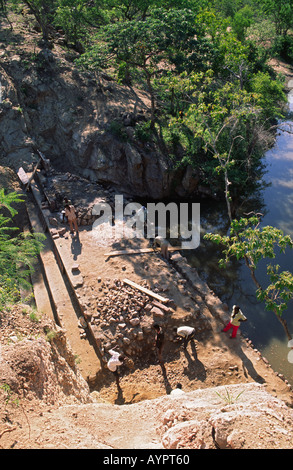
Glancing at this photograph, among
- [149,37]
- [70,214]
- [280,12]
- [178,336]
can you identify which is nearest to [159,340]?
[178,336]

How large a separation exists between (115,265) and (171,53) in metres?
11.1

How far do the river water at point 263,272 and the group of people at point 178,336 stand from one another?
167 cm

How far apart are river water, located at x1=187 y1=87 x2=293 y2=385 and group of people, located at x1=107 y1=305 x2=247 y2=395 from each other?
1670 millimetres

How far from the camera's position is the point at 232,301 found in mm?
11055

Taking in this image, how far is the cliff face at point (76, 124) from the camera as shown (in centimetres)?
1584

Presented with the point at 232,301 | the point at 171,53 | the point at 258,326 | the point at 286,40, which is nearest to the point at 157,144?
the point at 171,53

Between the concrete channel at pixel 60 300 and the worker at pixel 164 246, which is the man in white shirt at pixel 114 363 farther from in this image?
the worker at pixel 164 246

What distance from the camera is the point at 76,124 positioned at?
1712 cm

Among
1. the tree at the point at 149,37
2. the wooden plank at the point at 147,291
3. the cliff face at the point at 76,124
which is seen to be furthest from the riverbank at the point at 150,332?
the tree at the point at 149,37

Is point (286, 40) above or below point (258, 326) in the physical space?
above

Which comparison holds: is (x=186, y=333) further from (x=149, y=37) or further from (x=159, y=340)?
(x=149, y=37)

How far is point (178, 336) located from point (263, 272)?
514 centimetres

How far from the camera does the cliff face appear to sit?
15.8 metres
